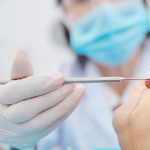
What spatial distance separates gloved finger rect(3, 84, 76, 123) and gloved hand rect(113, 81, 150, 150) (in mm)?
260

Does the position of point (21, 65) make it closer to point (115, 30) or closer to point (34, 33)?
point (115, 30)

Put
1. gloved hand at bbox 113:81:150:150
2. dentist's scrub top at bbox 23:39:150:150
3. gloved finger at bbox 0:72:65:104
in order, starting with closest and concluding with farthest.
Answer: gloved hand at bbox 113:81:150:150, gloved finger at bbox 0:72:65:104, dentist's scrub top at bbox 23:39:150:150

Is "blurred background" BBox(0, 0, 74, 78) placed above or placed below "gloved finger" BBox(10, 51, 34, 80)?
above

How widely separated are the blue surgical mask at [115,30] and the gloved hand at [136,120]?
0.77m

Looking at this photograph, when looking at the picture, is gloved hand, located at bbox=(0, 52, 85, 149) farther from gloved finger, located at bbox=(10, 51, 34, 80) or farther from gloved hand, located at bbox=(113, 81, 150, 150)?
gloved hand, located at bbox=(113, 81, 150, 150)

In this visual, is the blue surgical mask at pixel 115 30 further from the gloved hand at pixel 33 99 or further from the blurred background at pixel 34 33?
the gloved hand at pixel 33 99

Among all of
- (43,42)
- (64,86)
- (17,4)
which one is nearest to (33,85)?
(64,86)

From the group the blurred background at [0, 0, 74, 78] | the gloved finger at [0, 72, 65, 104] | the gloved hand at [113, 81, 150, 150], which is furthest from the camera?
the blurred background at [0, 0, 74, 78]

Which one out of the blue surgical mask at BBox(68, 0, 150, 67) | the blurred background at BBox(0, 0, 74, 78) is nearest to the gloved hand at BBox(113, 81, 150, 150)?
the blue surgical mask at BBox(68, 0, 150, 67)

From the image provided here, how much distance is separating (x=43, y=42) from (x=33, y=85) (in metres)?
1.31

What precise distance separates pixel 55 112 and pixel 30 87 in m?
0.18

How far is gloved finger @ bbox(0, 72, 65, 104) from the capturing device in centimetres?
67

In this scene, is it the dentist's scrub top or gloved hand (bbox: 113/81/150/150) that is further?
the dentist's scrub top

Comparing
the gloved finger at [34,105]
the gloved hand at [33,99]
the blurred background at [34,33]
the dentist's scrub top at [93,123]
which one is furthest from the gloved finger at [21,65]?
the blurred background at [34,33]
